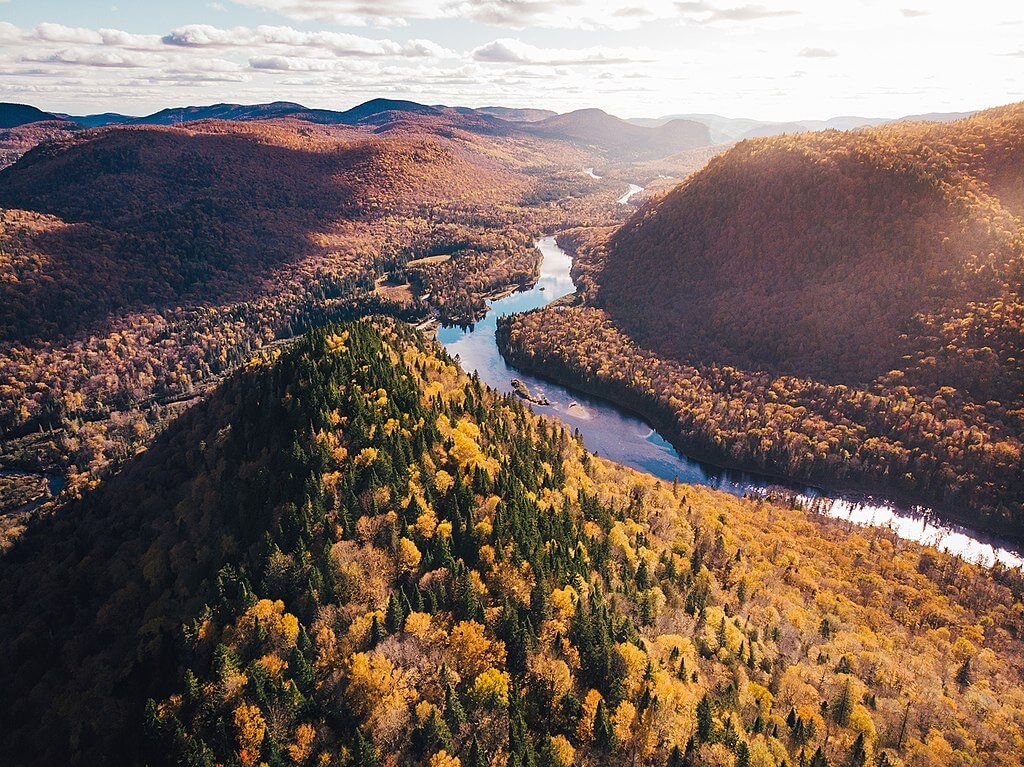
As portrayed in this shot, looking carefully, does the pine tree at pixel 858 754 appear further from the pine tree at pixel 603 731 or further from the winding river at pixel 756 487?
the winding river at pixel 756 487

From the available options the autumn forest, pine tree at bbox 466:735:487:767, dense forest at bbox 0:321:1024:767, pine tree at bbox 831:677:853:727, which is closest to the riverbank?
the autumn forest

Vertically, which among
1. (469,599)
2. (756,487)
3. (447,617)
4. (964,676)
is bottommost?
(756,487)

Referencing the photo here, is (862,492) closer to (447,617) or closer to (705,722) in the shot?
(705,722)

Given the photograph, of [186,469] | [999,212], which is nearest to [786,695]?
[186,469]

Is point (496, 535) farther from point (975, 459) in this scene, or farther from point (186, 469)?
point (975, 459)

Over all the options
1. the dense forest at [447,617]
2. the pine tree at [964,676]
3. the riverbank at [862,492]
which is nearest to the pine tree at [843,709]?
the dense forest at [447,617]

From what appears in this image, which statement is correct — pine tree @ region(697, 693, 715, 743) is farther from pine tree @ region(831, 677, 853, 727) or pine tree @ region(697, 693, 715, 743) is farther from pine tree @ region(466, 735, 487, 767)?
pine tree @ region(466, 735, 487, 767)

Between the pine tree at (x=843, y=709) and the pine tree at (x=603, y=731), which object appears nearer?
the pine tree at (x=603, y=731)

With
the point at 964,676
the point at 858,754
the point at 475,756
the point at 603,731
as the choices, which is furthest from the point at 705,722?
the point at 964,676
